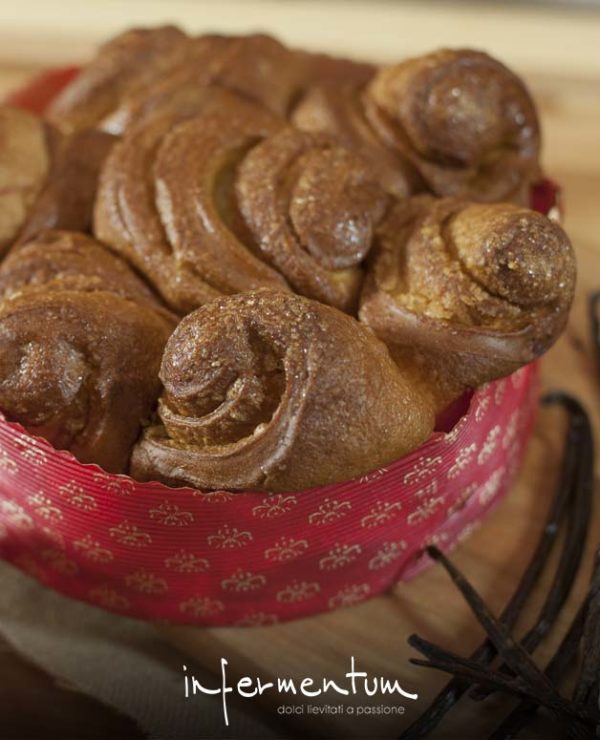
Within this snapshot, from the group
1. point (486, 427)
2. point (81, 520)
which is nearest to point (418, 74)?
point (486, 427)

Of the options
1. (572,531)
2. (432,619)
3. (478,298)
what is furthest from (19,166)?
(572,531)

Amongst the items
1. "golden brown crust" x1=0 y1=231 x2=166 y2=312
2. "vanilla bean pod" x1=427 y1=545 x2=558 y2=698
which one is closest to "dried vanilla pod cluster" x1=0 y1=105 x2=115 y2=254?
"golden brown crust" x1=0 y1=231 x2=166 y2=312

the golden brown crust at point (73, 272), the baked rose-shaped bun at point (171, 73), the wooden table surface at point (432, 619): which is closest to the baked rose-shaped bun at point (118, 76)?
the baked rose-shaped bun at point (171, 73)

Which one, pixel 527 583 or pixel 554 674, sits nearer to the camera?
pixel 554 674

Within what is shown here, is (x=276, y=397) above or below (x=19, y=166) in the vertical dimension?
below

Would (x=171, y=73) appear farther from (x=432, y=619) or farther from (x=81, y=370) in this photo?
(x=432, y=619)

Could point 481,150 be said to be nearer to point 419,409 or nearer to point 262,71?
point 262,71

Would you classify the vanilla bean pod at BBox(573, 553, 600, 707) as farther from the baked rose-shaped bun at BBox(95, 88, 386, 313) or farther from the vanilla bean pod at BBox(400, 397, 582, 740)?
the baked rose-shaped bun at BBox(95, 88, 386, 313)
